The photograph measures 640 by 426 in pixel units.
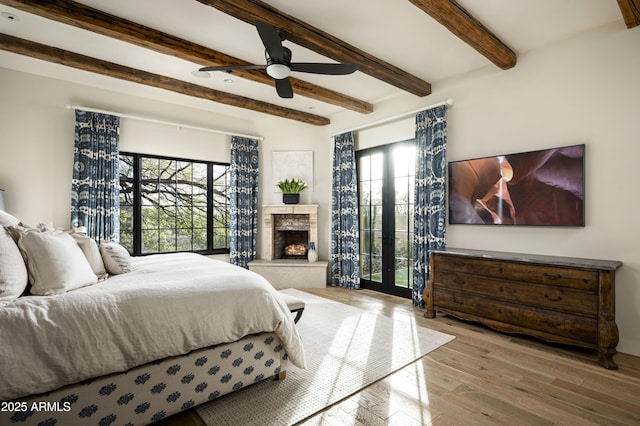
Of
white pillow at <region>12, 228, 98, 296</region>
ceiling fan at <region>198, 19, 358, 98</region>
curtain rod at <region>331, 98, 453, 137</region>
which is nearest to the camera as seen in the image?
white pillow at <region>12, 228, 98, 296</region>

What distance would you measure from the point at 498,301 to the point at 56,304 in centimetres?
337

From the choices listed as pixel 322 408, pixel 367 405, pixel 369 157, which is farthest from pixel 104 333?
pixel 369 157

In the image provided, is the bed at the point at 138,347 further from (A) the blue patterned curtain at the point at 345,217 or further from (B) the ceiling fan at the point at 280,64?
(A) the blue patterned curtain at the point at 345,217

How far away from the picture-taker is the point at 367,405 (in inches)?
76.7

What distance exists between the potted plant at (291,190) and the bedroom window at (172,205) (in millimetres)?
1026

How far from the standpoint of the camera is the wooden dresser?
245 centimetres

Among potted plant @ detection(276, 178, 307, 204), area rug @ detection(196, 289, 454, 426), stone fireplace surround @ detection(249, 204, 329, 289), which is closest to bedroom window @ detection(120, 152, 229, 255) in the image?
stone fireplace surround @ detection(249, 204, 329, 289)

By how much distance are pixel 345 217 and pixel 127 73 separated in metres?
3.48

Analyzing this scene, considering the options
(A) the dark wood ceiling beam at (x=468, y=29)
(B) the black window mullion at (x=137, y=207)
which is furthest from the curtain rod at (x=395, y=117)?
(B) the black window mullion at (x=137, y=207)

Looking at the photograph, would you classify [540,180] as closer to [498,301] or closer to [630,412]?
[498,301]

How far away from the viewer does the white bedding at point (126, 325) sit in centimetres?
137

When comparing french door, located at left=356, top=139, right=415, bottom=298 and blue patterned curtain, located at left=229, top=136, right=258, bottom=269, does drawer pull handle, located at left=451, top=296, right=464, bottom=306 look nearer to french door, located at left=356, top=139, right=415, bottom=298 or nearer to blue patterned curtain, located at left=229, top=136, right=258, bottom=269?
french door, located at left=356, top=139, right=415, bottom=298

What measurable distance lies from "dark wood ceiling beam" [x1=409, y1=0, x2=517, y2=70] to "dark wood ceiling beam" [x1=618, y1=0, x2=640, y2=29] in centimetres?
83

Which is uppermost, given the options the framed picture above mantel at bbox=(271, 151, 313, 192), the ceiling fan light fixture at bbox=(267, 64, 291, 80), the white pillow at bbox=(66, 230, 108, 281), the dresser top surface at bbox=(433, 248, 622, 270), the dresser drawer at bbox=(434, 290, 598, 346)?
the ceiling fan light fixture at bbox=(267, 64, 291, 80)
